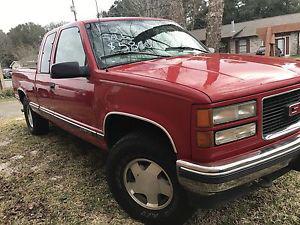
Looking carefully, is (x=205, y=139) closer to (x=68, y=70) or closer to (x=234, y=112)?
(x=234, y=112)

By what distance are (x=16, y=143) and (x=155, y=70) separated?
3.74 m

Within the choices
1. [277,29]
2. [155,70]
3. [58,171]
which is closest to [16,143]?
[58,171]

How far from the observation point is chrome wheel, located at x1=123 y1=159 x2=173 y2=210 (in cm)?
280

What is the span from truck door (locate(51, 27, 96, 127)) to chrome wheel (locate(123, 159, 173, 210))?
74 cm

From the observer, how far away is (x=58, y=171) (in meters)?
4.36

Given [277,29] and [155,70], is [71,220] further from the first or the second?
[277,29]

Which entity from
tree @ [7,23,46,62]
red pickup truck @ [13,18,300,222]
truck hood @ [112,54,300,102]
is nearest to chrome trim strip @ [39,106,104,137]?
red pickup truck @ [13,18,300,222]

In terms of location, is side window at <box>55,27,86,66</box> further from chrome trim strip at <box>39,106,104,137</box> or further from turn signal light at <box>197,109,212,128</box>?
turn signal light at <box>197,109,212,128</box>

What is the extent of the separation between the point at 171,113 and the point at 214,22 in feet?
19.1

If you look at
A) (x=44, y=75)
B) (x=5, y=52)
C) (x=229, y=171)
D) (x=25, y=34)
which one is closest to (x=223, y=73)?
(x=229, y=171)

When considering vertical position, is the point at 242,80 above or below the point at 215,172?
above

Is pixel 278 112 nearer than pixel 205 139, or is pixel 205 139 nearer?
pixel 205 139

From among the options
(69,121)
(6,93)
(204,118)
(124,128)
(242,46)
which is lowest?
(242,46)

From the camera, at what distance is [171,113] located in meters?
2.46
